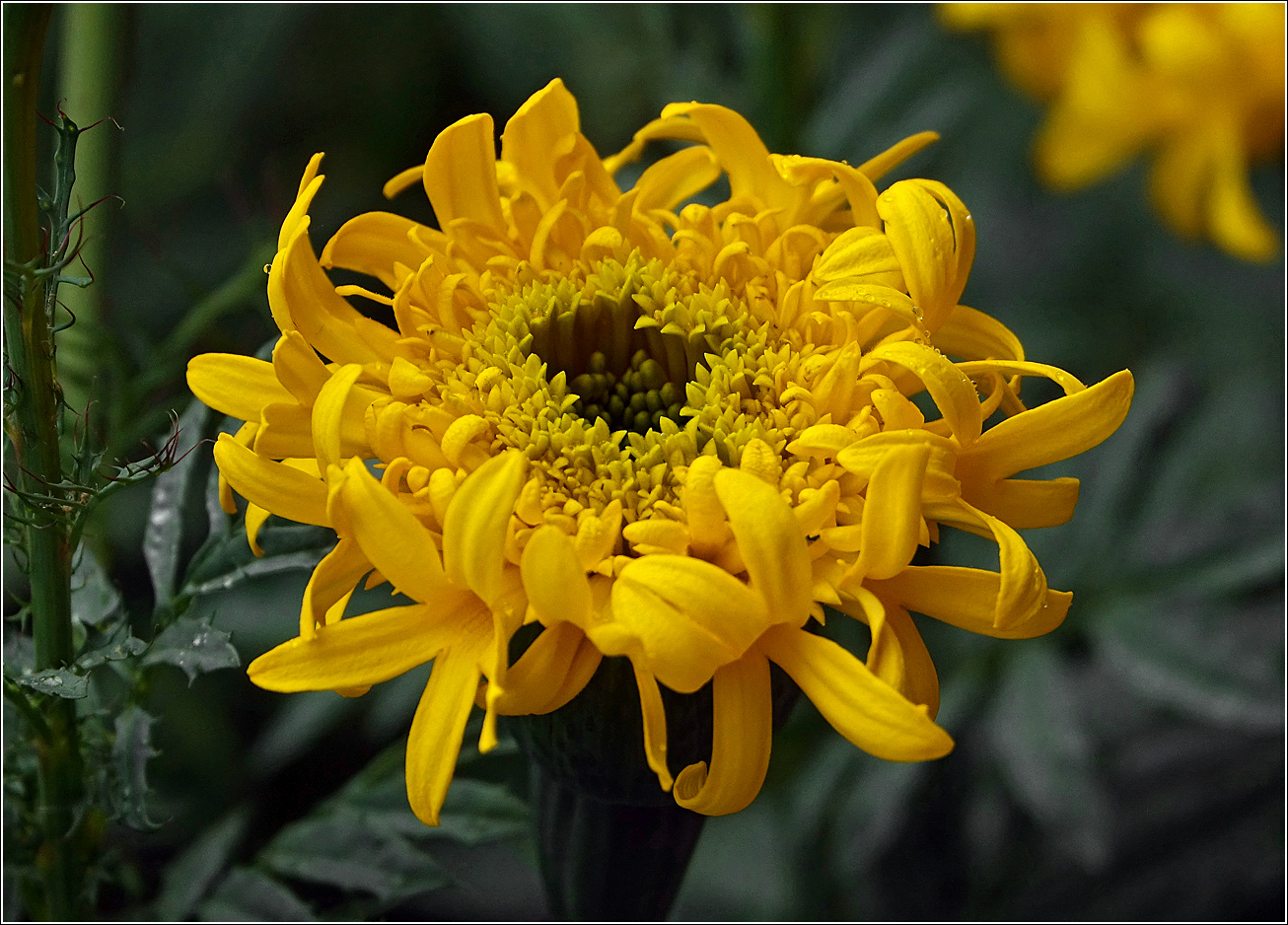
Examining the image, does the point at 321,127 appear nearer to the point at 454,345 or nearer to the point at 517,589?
the point at 454,345

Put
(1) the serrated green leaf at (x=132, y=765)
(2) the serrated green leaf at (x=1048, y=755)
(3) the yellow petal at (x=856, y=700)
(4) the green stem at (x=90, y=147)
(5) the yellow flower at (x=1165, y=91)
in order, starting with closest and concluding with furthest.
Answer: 1. (3) the yellow petal at (x=856, y=700)
2. (1) the serrated green leaf at (x=132, y=765)
3. (4) the green stem at (x=90, y=147)
4. (2) the serrated green leaf at (x=1048, y=755)
5. (5) the yellow flower at (x=1165, y=91)

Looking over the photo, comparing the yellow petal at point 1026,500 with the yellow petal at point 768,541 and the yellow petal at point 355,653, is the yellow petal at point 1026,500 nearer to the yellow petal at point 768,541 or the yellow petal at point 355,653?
the yellow petal at point 768,541

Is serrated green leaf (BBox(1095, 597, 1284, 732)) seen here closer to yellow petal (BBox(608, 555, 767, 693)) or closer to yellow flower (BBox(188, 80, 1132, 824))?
yellow flower (BBox(188, 80, 1132, 824))

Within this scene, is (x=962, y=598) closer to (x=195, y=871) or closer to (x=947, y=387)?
(x=947, y=387)

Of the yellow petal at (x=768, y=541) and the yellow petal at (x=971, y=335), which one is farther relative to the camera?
the yellow petal at (x=971, y=335)

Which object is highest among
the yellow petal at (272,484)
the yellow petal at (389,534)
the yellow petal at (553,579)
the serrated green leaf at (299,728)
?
the yellow petal at (272,484)

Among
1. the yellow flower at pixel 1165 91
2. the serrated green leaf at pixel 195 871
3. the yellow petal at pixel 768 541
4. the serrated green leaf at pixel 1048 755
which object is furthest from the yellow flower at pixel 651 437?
the yellow flower at pixel 1165 91

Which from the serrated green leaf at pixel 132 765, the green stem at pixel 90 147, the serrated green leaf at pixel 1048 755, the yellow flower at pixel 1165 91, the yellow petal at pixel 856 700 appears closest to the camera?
the yellow petal at pixel 856 700
